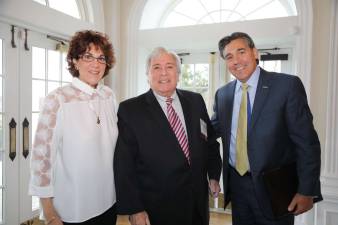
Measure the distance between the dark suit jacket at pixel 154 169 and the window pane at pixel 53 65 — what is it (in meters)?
1.72

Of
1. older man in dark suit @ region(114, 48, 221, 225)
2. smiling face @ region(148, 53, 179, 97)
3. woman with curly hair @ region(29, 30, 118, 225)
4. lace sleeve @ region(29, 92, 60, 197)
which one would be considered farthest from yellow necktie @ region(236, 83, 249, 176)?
lace sleeve @ region(29, 92, 60, 197)

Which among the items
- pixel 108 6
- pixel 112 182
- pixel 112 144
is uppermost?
pixel 108 6

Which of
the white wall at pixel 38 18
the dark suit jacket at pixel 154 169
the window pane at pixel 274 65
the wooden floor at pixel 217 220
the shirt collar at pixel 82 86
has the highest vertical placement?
the white wall at pixel 38 18

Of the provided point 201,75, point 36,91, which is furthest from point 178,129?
point 201,75

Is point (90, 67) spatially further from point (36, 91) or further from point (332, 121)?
point (332, 121)

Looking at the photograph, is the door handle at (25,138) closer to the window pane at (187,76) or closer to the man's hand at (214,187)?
the man's hand at (214,187)

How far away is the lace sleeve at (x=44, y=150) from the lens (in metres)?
1.34

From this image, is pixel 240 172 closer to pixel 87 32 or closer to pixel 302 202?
pixel 302 202

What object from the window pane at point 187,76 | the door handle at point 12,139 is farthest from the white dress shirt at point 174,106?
the window pane at point 187,76

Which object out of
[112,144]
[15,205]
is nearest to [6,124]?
[15,205]

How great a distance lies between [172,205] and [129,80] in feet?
7.70

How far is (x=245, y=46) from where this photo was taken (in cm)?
176

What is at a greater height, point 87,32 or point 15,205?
point 87,32

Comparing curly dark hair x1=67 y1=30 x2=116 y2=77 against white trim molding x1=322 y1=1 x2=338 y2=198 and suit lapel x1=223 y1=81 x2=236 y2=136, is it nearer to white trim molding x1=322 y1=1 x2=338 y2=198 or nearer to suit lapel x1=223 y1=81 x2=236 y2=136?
suit lapel x1=223 y1=81 x2=236 y2=136
